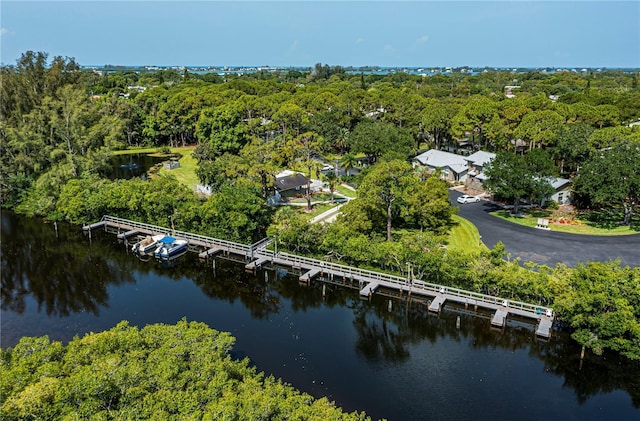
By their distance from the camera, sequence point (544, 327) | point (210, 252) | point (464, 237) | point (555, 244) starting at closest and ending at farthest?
point (544, 327) < point (555, 244) < point (210, 252) < point (464, 237)

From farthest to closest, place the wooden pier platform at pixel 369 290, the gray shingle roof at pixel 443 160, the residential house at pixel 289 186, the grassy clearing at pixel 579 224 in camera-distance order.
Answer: the gray shingle roof at pixel 443 160
the residential house at pixel 289 186
the grassy clearing at pixel 579 224
the wooden pier platform at pixel 369 290

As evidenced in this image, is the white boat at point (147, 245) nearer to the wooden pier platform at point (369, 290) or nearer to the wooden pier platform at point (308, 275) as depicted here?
the wooden pier platform at point (308, 275)

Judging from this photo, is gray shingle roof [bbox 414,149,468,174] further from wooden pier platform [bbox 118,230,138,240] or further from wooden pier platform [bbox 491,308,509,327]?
wooden pier platform [bbox 118,230,138,240]

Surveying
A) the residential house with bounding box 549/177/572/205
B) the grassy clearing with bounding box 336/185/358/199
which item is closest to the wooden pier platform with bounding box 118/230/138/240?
the grassy clearing with bounding box 336/185/358/199

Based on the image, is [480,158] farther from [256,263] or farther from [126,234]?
[126,234]

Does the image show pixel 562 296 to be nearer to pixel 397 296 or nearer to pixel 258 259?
pixel 397 296

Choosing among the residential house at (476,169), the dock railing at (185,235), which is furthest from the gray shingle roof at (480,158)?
the dock railing at (185,235)

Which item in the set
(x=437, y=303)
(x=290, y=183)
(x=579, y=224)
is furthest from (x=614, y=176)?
(x=290, y=183)
